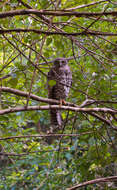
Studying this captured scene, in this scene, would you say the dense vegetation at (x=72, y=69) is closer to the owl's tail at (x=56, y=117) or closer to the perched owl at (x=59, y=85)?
the perched owl at (x=59, y=85)

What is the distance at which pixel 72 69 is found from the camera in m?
4.12

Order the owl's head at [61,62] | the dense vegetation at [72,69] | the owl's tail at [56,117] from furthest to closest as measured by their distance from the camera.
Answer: the owl's head at [61,62]
the owl's tail at [56,117]
the dense vegetation at [72,69]

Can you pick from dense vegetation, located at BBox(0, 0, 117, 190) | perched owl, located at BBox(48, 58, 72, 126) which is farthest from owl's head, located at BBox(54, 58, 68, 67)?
dense vegetation, located at BBox(0, 0, 117, 190)

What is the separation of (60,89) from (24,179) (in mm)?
1896

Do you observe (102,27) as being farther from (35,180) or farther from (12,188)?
(12,188)

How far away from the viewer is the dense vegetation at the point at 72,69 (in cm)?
165

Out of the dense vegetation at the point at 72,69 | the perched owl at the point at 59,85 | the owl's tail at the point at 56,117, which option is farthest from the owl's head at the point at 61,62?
the owl's tail at the point at 56,117

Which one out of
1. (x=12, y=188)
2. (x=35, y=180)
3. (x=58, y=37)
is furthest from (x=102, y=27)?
(x=12, y=188)

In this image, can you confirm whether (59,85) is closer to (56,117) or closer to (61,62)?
(61,62)

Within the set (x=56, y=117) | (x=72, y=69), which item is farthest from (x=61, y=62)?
(x=56, y=117)

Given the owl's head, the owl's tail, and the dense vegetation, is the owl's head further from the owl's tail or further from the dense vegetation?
the owl's tail

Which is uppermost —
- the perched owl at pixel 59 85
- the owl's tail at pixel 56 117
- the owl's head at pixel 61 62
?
the owl's head at pixel 61 62

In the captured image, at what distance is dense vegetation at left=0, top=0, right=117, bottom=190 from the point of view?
1652 millimetres

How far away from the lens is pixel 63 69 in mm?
4199
